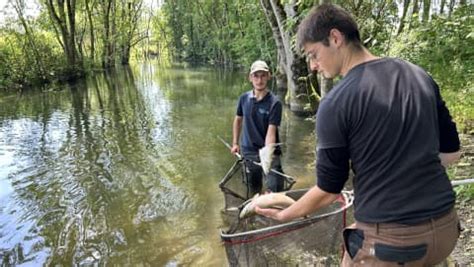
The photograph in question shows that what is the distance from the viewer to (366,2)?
31.1 ft

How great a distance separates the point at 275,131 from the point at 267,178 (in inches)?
21.6

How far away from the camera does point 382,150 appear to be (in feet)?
5.38

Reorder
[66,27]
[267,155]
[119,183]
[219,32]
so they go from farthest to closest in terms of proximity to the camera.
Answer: [219,32]
[66,27]
[119,183]
[267,155]

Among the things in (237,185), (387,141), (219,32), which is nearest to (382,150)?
(387,141)

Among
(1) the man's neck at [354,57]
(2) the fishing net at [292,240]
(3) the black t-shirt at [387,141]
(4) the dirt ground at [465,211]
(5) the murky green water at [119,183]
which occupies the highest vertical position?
(1) the man's neck at [354,57]

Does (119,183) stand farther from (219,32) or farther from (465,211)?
(219,32)

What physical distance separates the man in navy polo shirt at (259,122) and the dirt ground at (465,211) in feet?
6.09

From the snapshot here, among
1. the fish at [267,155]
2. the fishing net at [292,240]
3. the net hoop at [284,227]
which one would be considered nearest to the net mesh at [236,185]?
the fish at [267,155]

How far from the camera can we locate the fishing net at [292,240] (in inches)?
102

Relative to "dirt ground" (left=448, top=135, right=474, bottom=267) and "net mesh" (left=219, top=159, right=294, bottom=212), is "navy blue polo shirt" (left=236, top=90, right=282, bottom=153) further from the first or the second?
"dirt ground" (left=448, top=135, right=474, bottom=267)

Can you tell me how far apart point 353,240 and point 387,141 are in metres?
0.48

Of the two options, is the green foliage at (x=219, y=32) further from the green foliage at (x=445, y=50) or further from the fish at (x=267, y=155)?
the fish at (x=267, y=155)

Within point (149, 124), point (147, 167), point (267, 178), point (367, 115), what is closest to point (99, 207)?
point (147, 167)

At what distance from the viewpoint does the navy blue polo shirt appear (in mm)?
4891
